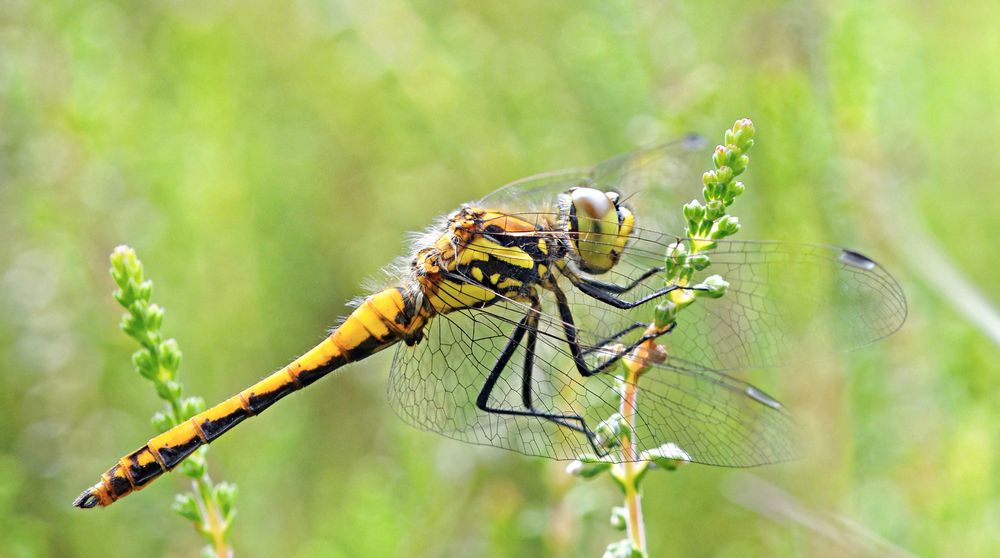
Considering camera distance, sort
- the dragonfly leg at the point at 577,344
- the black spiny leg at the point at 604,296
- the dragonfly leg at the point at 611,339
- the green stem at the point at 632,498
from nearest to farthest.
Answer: the green stem at the point at 632,498
the dragonfly leg at the point at 577,344
the dragonfly leg at the point at 611,339
the black spiny leg at the point at 604,296

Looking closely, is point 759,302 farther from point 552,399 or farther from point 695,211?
point 695,211

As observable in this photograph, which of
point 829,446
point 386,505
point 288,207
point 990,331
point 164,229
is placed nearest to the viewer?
point 990,331

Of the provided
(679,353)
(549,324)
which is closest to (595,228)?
(549,324)

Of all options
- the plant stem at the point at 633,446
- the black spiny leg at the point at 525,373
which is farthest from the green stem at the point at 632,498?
the black spiny leg at the point at 525,373

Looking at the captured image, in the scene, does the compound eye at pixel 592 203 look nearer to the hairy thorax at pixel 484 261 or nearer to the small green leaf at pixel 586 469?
the hairy thorax at pixel 484 261

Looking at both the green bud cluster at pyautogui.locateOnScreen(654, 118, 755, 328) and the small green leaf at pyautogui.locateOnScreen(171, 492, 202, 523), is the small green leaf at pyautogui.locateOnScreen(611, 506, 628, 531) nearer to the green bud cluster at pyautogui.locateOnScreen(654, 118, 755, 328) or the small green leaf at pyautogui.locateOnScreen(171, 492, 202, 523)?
the green bud cluster at pyautogui.locateOnScreen(654, 118, 755, 328)

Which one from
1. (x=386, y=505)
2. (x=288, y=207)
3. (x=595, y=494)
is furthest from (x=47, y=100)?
(x=595, y=494)

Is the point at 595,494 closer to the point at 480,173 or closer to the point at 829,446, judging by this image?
the point at 829,446
